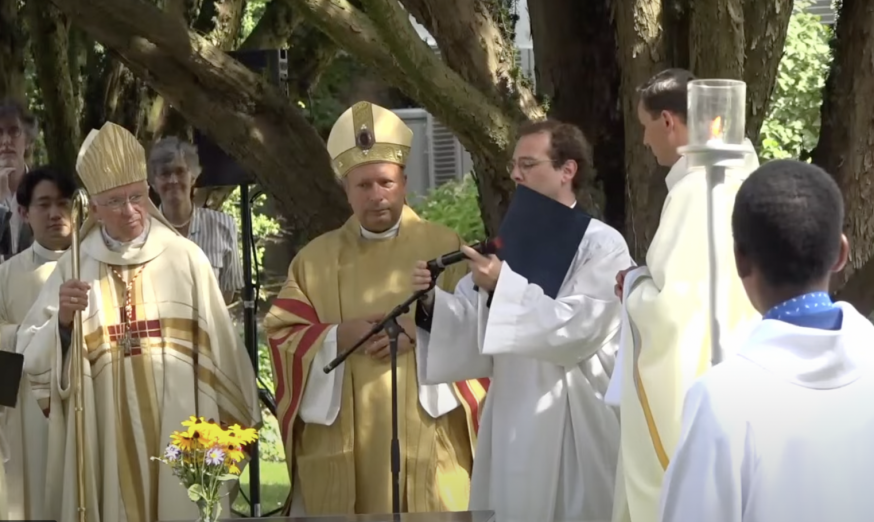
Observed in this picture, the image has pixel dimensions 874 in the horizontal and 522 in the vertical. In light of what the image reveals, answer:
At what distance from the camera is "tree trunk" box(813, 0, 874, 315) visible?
575 cm

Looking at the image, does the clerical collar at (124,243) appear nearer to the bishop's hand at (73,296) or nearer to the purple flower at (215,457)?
the bishop's hand at (73,296)

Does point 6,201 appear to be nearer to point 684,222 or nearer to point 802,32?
point 684,222

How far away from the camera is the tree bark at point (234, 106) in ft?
20.1

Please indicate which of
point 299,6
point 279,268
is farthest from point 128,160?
point 279,268

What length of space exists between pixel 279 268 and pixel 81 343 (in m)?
12.4

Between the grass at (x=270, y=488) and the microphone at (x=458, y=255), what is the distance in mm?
4623

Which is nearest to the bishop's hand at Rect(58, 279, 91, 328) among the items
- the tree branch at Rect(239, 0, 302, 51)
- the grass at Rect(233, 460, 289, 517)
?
the grass at Rect(233, 460, 289, 517)

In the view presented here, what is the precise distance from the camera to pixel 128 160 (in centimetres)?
540

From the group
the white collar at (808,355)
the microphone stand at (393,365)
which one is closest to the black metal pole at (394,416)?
→ the microphone stand at (393,365)

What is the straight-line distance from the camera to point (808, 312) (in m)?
2.51

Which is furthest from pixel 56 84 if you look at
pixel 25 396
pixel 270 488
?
pixel 25 396

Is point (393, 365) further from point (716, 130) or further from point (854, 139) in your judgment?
point (854, 139)

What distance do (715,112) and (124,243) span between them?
274cm

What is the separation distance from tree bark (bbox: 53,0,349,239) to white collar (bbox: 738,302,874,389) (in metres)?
4.20
